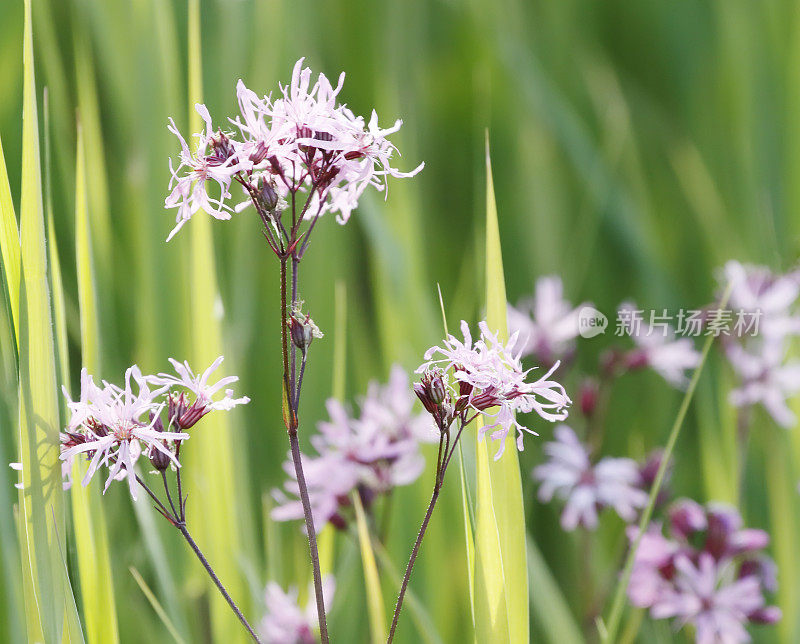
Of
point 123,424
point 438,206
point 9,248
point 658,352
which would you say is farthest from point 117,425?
point 438,206

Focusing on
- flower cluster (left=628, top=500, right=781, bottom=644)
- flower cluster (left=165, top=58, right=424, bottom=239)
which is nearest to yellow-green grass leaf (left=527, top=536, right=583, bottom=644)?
flower cluster (left=628, top=500, right=781, bottom=644)

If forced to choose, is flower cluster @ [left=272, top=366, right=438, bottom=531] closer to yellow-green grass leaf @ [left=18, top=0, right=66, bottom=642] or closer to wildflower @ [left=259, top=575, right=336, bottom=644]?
wildflower @ [left=259, top=575, right=336, bottom=644]

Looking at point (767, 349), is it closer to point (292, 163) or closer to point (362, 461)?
point (362, 461)

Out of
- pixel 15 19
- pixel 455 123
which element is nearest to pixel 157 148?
pixel 15 19

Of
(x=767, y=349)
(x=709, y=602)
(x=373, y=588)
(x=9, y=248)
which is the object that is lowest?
(x=709, y=602)

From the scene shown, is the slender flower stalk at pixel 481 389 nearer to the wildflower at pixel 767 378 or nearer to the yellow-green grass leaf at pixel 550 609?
the yellow-green grass leaf at pixel 550 609

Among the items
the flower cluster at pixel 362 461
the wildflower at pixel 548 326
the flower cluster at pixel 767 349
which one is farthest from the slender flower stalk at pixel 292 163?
the flower cluster at pixel 767 349

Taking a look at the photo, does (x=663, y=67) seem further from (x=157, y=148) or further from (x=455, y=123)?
(x=157, y=148)
